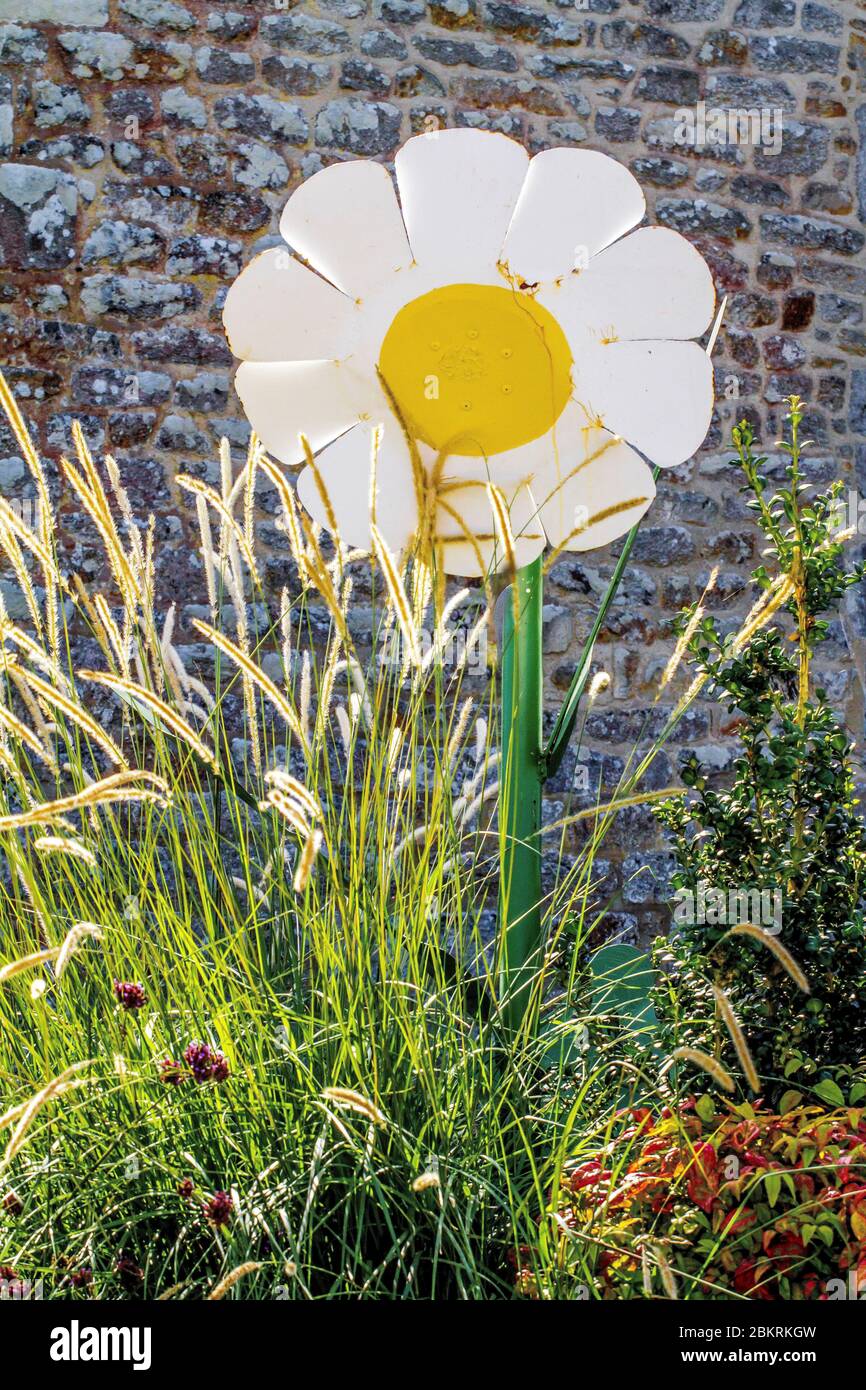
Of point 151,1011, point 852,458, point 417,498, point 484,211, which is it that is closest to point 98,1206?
point 151,1011

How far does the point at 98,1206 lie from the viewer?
1415 millimetres

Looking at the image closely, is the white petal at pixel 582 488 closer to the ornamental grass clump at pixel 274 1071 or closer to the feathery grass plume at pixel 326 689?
the ornamental grass clump at pixel 274 1071

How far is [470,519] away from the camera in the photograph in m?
1.63

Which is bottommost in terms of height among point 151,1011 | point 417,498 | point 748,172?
point 151,1011

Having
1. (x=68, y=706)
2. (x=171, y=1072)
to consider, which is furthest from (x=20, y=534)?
(x=171, y=1072)

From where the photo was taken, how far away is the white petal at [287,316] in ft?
5.38

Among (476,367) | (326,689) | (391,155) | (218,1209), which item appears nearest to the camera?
(218,1209)

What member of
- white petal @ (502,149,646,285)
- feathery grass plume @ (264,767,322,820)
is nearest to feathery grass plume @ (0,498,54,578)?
feathery grass plume @ (264,767,322,820)

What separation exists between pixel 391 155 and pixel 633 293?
2954mm

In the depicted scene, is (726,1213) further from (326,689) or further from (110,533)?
(110,533)

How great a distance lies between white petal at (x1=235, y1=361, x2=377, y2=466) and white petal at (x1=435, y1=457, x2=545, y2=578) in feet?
0.46

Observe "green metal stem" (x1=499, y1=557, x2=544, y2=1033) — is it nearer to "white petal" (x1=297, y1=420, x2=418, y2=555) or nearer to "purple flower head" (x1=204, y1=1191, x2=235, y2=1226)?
"white petal" (x1=297, y1=420, x2=418, y2=555)
